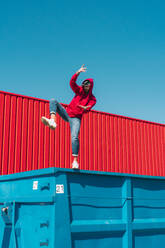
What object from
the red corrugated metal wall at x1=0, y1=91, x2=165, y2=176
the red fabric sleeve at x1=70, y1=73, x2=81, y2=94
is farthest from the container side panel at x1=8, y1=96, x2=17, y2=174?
the red fabric sleeve at x1=70, y1=73, x2=81, y2=94

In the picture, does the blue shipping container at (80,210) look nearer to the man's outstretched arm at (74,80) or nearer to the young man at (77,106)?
the young man at (77,106)

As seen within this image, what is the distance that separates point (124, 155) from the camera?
11.6m

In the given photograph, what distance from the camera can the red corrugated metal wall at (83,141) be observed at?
28.8 ft

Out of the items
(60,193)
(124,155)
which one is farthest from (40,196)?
(124,155)

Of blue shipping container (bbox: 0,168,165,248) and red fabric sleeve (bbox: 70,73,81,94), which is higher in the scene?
red fabric sleeve (bbox: 70,73,81,94)

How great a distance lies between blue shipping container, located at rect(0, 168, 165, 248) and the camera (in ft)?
9.83

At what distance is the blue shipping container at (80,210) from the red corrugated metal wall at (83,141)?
5016 millimetres

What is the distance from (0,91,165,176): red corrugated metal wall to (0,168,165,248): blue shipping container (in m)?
5.02

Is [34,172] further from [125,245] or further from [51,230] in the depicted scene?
[125,245]

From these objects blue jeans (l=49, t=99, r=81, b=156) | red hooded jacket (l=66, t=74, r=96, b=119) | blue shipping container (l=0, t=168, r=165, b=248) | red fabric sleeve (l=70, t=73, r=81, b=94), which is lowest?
blue shipping container (l=0, t=168, r=165, b=248)

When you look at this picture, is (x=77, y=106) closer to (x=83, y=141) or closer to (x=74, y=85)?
(x=74, y=85)

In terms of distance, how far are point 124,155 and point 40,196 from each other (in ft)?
28.9

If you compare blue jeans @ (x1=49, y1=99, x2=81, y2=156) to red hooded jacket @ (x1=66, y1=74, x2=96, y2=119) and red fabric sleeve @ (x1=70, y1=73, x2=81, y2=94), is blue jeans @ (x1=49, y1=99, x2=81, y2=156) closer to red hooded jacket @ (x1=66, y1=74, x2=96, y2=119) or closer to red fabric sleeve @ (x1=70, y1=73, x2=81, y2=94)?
red hooded jacket @ (x1=66, y1=74, x2=96, y2=119)

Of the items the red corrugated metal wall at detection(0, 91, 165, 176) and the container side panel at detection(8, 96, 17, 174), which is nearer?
the container side panel at detection(8, 96, 17, 174)
